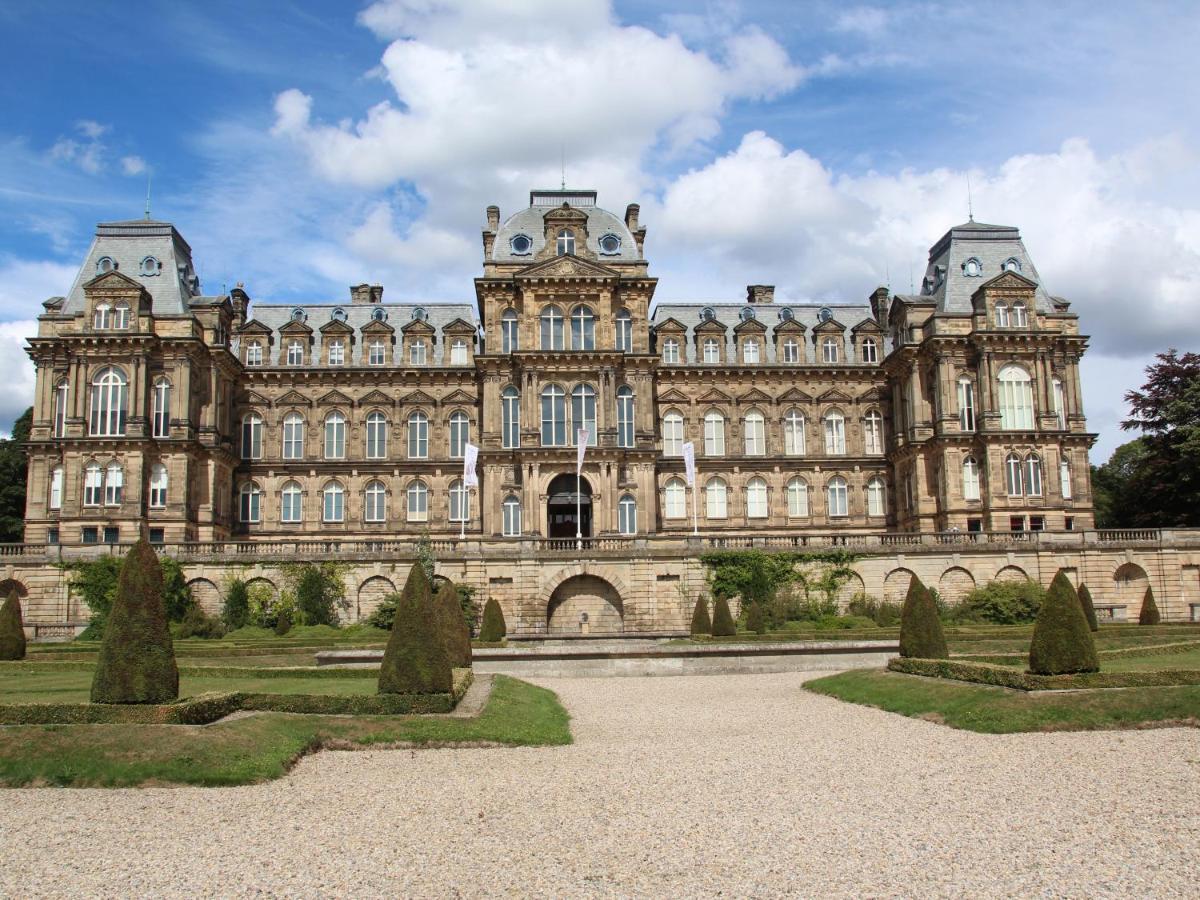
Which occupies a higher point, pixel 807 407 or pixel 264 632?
pixel 807 407

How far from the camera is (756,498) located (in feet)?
206

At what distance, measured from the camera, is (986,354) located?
187 ft

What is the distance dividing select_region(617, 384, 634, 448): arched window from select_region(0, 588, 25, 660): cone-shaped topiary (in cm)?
2988

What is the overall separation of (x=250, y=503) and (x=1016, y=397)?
43.0 meters

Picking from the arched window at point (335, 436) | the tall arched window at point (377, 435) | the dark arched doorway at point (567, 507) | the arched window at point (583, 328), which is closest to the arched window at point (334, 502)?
the arched window at point (335, 436)

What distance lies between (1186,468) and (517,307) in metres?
36.5

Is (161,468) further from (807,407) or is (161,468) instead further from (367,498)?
(807,407)

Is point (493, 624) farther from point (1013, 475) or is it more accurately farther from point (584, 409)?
point (1013, 475)

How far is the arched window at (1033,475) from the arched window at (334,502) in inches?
1482

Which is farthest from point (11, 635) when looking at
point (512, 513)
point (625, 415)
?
point (625, 415)

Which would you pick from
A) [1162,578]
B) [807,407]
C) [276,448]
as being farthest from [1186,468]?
[276,448]

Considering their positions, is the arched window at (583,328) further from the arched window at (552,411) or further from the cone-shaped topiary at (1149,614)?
the cone-shaped topiary at (1149,614)

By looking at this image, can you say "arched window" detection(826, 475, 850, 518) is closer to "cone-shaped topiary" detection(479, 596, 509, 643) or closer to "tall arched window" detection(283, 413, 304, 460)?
"cone-shaped topiary" detection(479, 596, 509, 643)

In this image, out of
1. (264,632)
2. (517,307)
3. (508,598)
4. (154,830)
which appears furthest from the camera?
(517,307)
